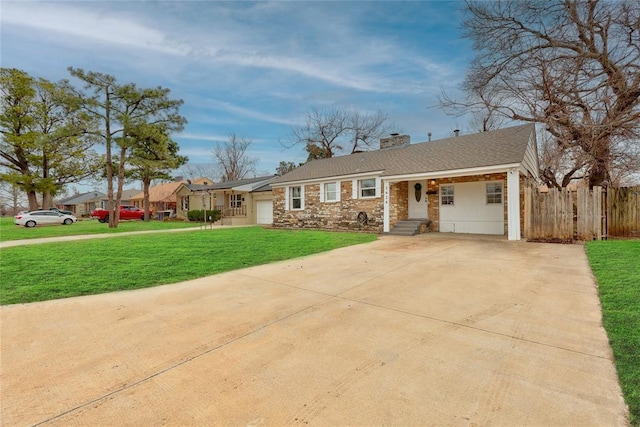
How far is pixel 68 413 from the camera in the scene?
1.99 m

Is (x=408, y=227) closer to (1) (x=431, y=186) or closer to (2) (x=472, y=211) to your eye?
(1) (x=431, y=186)

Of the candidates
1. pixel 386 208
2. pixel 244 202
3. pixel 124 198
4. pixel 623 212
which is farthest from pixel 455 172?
pixel 124 198

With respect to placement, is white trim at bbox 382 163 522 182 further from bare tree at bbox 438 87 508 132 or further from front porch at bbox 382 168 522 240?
bare tree at bbox 438 87 508 132

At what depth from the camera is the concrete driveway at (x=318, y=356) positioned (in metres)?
1.97

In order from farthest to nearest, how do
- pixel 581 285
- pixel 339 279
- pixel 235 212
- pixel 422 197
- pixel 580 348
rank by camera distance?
pixel 235 212
pixel 422 197
pixel 339 279
pixel 581 285
pixel 580 348

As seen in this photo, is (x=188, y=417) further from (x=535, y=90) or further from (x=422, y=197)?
(x=535, y=90)

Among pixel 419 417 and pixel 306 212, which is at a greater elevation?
pixel 306 212

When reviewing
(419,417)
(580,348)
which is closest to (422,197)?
(580,348)

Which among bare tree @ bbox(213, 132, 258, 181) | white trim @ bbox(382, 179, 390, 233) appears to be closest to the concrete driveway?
white trim @ bbox(382, 179, 390, 233)

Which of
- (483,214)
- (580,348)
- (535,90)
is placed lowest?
(580,348)

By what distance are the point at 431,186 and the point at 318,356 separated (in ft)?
41.2

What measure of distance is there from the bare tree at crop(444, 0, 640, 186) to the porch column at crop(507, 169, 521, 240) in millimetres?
3045

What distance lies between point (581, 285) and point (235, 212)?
75.2 feet

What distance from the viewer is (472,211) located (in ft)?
42.2
